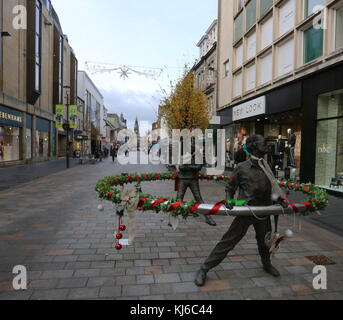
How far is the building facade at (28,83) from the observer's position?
827 inches

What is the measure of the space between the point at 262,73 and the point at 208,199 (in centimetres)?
987

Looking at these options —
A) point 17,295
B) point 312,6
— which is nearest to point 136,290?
point 17,295

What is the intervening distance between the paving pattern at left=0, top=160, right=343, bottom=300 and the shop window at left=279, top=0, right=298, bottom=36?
10262mm

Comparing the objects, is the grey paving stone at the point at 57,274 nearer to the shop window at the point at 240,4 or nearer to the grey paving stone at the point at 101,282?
the grey paving stone at the point at 101,282

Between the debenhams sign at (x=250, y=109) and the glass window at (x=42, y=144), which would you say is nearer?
the debenhams sign at (x=250, y=109)

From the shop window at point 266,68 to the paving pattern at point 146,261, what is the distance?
1046 centimetres

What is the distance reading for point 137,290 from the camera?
3.59m

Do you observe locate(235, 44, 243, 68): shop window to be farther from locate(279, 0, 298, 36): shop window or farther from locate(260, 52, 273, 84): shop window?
locate(279, 0, 298, 36): shop window

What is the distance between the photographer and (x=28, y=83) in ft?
81.5

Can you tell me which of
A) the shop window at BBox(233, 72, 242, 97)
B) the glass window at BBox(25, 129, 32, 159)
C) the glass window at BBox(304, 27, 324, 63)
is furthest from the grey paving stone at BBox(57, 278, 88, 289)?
the glass window at BBox(25, 129, 32, 159)

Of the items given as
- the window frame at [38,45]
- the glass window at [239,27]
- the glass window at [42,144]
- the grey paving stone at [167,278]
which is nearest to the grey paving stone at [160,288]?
the grey paving stone at [167,278]

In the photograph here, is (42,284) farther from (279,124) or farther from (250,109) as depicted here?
(250,109)
